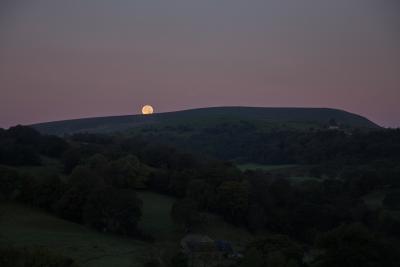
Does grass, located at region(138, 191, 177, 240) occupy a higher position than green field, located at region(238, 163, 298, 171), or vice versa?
green field, located at region(238, 163, 298, 171)

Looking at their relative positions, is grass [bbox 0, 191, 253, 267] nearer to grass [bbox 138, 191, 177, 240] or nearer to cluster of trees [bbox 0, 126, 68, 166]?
grass [bbox 138, 191, 177, 240]

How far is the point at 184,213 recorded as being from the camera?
180 feet

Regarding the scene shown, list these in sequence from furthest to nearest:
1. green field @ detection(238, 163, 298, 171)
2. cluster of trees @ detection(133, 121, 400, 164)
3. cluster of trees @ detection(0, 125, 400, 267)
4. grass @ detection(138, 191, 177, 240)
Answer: cluster of trees @ detection(133, 121, 400, 164)
green field @ detection(238, 163, 298, 171)
grass @ detection(138, 191, 177, 240)
cluster of trees @ detection(0, 125, 400, 267)

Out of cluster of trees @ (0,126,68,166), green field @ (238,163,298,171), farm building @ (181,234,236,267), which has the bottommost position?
farm building @ (181,234,236,267)

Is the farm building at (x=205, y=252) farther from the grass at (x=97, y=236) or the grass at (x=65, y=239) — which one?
the grass at (x=65, y=239)

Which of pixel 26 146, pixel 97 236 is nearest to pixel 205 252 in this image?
pixel 97 236

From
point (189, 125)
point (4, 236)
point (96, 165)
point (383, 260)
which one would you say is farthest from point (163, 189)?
point (189, 125)

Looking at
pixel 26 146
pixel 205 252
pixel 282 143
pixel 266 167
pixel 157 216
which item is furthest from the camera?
pixel 282 143

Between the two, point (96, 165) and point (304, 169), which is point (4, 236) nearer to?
point (96, 165)

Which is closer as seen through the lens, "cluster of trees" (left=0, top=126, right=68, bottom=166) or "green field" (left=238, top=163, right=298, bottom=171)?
"cluster of trees" (left=0, top=126, right=68, bottom=166)

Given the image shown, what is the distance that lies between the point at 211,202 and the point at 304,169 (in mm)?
43771

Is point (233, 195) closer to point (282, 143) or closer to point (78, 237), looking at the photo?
point (78, 237)

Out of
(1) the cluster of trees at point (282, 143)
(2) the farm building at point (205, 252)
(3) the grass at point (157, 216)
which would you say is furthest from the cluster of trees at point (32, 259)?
(1) the cluster of trees at point (282, 143)

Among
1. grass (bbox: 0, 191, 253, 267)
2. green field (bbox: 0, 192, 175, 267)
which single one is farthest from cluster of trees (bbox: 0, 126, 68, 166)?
green field (bbox: 0, 192, 175, 267)
